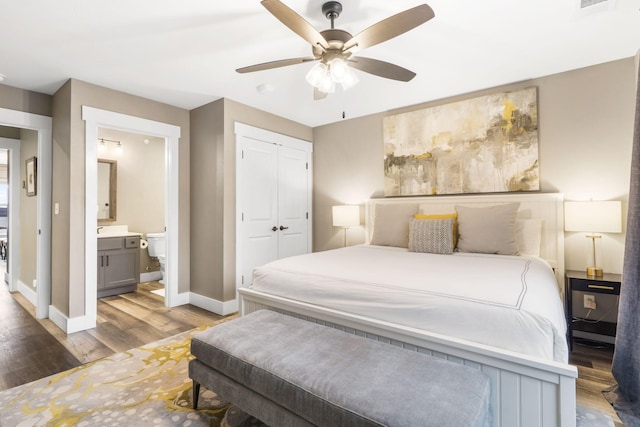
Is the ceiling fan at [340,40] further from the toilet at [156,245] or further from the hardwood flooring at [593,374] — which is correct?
the toilet at [156,245]

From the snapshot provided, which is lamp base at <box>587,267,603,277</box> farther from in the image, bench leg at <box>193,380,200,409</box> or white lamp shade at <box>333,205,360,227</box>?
bench leg at <box>193,380,200,409</box>

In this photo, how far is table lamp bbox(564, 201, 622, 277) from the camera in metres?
2.44

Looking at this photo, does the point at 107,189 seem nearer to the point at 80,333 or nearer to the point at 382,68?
the point at 80,333

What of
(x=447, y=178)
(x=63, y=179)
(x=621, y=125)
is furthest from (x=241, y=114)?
(x=621, y=125)

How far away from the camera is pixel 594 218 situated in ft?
8.20

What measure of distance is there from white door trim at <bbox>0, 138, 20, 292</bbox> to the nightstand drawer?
251 inches

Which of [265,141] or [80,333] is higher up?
[265,141]

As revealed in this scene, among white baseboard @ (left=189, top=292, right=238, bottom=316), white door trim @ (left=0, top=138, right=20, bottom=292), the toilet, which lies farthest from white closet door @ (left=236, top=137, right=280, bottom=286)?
white door trim @ (left=0, top=138, right=20, bottom=292)

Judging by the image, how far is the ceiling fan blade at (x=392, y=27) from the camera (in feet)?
5.00

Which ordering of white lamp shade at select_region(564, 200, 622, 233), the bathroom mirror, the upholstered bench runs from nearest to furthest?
the upholstered bench
white lamp shade at select_region(564, 200, 622, 233)
the bathroom mirror

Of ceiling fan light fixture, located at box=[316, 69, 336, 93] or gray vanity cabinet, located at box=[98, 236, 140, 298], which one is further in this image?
gray vanity cabinet, located at box=[98, 236, 140, 298]

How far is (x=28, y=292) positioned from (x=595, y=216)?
6249 mm

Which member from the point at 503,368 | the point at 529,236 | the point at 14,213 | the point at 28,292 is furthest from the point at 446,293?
the point at 14,213

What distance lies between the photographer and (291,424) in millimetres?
1285
